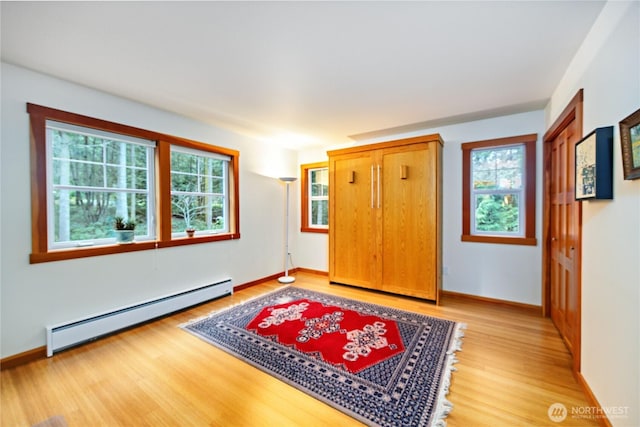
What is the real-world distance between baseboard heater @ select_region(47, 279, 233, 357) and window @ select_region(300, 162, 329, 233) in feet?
6.84

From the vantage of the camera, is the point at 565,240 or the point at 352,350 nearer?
the point at 352,350

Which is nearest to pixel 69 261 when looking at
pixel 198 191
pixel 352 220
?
pixel 198 191

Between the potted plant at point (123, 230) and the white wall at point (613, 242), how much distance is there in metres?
3.80

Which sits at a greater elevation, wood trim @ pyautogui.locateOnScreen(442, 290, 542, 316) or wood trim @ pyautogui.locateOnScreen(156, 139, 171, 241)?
wood trim @ pyautogui.locateOnScreen(156, 139, 171, 241)

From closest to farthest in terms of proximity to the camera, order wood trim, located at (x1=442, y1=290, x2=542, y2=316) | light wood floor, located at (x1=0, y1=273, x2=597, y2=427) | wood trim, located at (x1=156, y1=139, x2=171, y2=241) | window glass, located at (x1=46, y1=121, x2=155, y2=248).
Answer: light wood floor, located at (x1=0, y1=273, x2=597, y2=427), window glass, located at (x1=46, y1=121, x2=155, y2=248), wood trim, located at (x1=156, y1=139, x2=171, y2=241), wood trim, located at (x1=442, y1=290, x2=542, y2=316)

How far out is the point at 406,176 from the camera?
3.47 metres

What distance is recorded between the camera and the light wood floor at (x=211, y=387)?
155 centimetres

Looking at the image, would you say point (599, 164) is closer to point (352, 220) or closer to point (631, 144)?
point (631, 144)

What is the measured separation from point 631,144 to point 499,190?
2325mm

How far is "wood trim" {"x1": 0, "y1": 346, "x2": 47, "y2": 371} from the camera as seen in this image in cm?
202

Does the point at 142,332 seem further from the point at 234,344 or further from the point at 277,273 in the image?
the point at 277,273

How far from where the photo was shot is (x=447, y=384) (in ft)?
5.95

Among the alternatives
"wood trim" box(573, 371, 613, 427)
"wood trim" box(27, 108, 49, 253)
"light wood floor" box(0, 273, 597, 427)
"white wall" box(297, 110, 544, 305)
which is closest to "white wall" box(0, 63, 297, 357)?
"wood trim" box(27, 108, 49, 253)

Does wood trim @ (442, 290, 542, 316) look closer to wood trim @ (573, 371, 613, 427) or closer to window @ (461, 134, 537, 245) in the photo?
window @ (461, 134, 537, 245)
